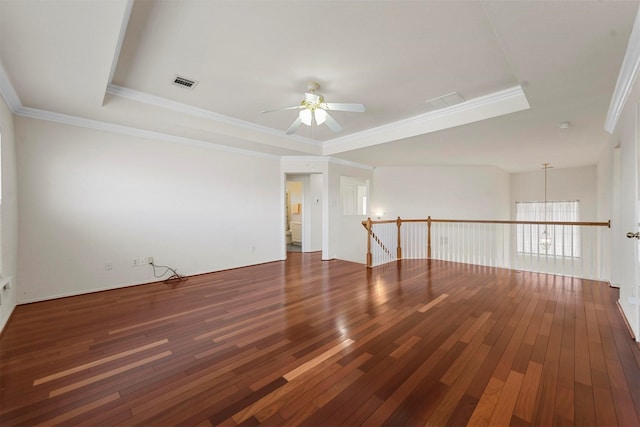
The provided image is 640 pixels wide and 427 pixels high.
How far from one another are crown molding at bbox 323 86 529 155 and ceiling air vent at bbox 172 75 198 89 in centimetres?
307

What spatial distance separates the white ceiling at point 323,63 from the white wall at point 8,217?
40cm

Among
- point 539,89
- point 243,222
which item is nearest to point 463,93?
point 539,89

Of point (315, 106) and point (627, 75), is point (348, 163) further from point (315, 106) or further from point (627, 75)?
point (627, 75)

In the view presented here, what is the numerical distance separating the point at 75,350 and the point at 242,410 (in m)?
1.84

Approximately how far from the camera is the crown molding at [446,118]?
337 cm

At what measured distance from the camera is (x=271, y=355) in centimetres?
219

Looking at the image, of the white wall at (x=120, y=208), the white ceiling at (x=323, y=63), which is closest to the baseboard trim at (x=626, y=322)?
the white ceiling at (x=323, y=63)

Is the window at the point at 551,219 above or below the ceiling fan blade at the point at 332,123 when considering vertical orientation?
below

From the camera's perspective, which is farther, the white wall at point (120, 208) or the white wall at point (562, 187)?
the white wall at point (562, 187)

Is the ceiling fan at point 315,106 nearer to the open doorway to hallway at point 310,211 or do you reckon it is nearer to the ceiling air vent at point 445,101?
the ceiling air vent at point 445,101

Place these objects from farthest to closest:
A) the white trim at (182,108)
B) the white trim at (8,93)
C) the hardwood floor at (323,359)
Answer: the white trim at (182,108) < the white trim at (8,93) < the hardwood floor at (323,359)

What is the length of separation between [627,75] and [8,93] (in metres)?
6.18

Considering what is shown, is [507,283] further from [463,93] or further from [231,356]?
[231,356]

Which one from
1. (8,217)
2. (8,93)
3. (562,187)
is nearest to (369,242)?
(8,217)
